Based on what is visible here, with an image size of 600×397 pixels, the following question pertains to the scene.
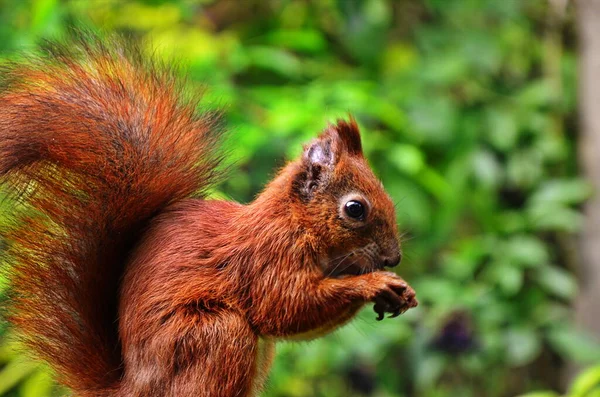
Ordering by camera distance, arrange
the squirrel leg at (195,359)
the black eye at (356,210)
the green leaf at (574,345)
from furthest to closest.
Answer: the green leaf at (574,345)
the black eye at (356,210)
the squirrel leg at (195,359)

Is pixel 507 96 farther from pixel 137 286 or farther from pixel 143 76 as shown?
pixel 137 286

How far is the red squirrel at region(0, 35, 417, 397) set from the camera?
175 cm

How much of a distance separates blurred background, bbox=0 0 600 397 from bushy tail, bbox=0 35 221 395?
0.96 meters

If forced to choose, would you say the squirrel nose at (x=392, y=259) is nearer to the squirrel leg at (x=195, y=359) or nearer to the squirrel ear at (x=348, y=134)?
the squirrel ear at (x=348, y=134)

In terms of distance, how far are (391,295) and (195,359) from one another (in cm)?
42

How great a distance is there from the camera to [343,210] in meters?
1.88

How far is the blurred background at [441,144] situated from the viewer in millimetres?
3250

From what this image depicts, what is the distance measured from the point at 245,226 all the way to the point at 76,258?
37cm

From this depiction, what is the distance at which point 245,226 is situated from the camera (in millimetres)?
1868

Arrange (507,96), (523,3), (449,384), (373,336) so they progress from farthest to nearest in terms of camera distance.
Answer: (449,384) < (523,3) < (507,96) < (373,336)

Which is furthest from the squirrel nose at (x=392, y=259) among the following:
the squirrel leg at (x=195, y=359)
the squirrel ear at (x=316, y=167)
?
the squirrel leg at (x=195, y=359)

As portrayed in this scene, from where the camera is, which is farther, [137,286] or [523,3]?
[523,3]

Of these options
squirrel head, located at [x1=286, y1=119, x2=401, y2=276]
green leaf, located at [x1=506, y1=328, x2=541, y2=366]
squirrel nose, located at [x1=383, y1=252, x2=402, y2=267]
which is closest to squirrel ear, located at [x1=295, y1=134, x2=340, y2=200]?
squirrel head, located at [x1=286, y1=119, x2=401, y2=276]

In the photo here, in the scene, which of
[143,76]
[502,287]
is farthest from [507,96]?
[143,76]
